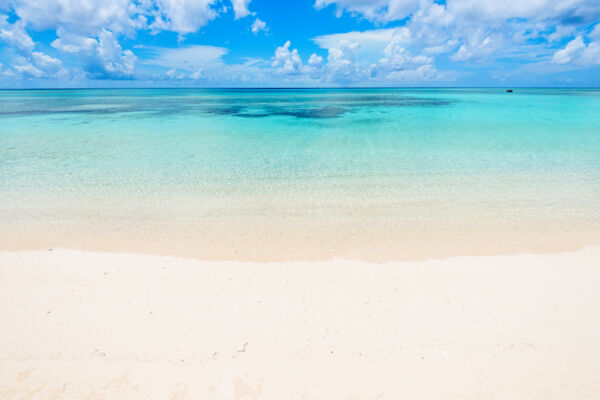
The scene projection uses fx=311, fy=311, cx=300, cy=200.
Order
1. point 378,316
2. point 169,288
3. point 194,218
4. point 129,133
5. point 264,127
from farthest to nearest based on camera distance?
point 264,127 → point 129,133 → point 194,218 → point 169,288 → point 378,316

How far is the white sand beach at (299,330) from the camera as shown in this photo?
12.1 ft

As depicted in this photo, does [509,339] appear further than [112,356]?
Yes

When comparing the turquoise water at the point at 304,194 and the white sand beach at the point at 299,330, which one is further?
the turquoise water at the point at 304,194

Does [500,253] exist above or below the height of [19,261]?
below

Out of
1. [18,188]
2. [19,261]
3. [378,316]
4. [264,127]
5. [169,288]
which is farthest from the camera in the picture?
[264,127]

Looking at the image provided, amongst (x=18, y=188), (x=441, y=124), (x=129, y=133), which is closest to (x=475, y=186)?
(x=18, y=188)

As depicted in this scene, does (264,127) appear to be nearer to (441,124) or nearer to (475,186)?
(441,124)

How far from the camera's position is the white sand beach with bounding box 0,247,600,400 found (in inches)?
145

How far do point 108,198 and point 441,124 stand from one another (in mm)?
24700

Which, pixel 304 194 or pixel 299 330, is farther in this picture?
pixel 304 194

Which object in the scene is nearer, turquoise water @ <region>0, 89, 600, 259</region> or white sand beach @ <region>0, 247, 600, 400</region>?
white sand beach @ <region>0, 247, 600, 400</region>

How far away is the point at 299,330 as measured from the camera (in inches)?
175

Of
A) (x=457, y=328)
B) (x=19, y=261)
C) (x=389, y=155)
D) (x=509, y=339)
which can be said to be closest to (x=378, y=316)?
(x=457, y=328)

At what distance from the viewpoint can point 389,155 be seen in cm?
1506
